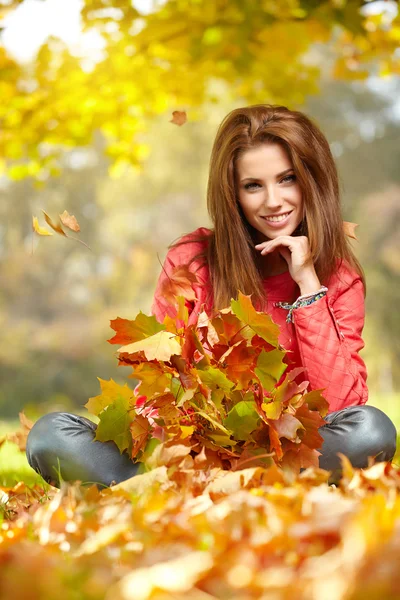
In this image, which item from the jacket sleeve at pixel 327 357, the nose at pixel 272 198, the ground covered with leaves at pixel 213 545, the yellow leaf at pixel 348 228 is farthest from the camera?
the yellow leaf at pixel 348 228

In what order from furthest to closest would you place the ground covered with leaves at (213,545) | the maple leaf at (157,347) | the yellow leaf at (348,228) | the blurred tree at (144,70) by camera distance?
the blurred tree at (144,70), the yellow leaf at (348,228), the maple leaf at (157,347), the ground covered with leaves at (213,545)

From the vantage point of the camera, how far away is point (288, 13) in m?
4.54

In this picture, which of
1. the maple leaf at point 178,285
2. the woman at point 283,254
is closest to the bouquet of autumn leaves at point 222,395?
the maple leaf at point 178,285

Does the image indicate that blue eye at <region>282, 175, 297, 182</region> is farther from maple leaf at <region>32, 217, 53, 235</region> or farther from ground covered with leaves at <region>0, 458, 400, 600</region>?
ground covered with leaves at <region>0, 458, 400, 600</region>

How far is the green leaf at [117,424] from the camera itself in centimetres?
172

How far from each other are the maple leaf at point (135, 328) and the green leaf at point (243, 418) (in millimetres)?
246

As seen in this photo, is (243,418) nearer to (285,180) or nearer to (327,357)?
(327,357)

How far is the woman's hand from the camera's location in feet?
6.89

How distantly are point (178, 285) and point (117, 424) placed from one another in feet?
1.23

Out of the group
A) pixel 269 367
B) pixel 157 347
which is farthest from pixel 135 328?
pixel 269 367

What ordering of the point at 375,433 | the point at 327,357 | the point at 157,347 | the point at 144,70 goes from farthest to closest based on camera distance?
the point at 144,70, the point at 327,357, the point at 375,433, the point at 157,347

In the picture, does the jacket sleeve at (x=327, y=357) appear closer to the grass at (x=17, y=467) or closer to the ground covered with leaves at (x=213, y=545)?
the grass at (x=17, y=467)

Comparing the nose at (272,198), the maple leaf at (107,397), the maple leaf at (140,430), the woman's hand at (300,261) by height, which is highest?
the nose at (272,198)

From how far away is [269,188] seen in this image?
7.13 ft
